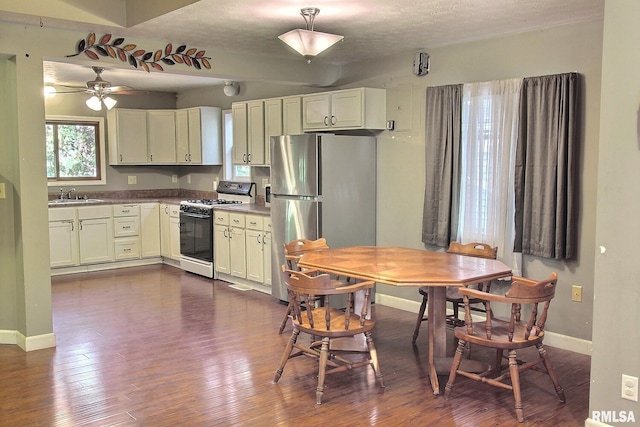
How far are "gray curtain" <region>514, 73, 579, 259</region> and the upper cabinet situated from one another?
452cm

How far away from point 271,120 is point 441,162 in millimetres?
2245

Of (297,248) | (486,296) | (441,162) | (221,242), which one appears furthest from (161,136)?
(486,296)

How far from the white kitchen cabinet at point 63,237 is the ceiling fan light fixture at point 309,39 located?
4386 mm

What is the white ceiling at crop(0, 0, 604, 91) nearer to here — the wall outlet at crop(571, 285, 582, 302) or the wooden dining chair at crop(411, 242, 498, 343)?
the wooden dining chair at crop(411, 242, 498, 343)

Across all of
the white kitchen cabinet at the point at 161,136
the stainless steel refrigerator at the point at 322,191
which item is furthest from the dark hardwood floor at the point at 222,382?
the white kitchen cabinet at the point at 161,136

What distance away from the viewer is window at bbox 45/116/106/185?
26.0 feet

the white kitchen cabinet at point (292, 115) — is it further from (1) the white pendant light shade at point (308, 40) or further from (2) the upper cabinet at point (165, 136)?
(1) the white pendant light shade at point (308, 40)

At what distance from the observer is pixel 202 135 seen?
786 cm

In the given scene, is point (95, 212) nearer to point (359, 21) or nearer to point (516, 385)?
point (359, 21)

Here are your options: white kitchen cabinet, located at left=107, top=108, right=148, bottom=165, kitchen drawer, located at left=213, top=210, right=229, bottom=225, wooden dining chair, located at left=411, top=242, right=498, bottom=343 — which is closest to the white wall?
wooden dining chair, located at left=411, top=242, right=498, bottom=343

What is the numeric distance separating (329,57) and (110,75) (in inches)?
106

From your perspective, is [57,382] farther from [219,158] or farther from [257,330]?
[219,158]

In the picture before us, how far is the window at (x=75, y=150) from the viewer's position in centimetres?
793

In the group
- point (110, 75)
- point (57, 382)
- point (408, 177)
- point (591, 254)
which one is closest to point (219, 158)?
point (110, 75)
